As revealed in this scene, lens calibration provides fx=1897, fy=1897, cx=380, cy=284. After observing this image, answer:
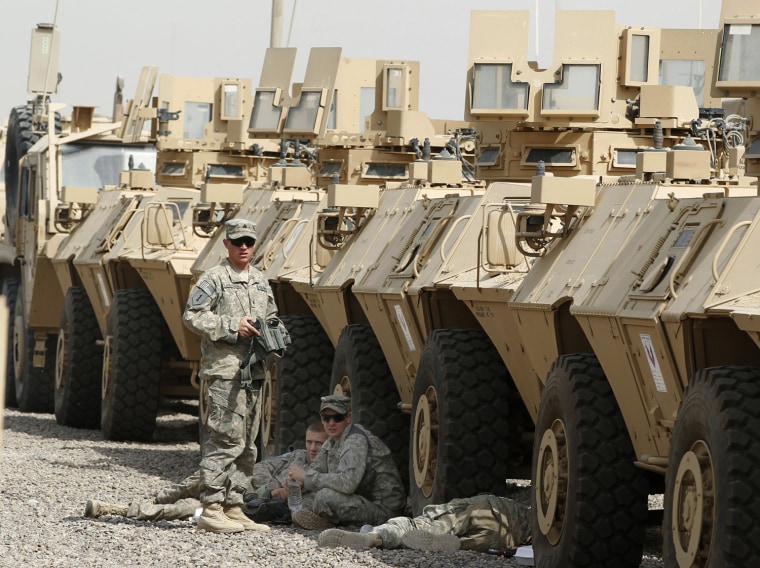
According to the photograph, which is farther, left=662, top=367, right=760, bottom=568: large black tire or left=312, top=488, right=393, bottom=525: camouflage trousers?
left=312, top=488, right=393, bottom=525: camouflage trousers

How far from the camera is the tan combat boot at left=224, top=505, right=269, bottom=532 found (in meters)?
9.20

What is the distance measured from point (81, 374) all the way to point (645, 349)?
9890mm

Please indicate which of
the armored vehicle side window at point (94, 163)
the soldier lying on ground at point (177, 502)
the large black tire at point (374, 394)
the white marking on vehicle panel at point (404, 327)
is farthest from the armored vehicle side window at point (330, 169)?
the soldier lying on ground at point (177, 502)

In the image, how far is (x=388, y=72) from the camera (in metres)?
17.9

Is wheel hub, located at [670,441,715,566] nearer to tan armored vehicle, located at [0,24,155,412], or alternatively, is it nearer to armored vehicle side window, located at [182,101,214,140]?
tan armored vehicle, located at [0,24,155,412]

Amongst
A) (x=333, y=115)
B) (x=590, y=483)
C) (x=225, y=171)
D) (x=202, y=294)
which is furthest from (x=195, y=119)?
(x=590, y=483)

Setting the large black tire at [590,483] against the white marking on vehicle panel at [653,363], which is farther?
the large black tire at [590,483]

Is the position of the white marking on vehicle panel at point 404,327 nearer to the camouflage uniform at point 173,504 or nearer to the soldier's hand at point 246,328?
the camouflage uniform at point 173,504

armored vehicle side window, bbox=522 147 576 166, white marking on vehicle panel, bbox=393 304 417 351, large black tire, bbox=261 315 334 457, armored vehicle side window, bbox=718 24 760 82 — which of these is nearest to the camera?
armored vehicle side window, bbox=718 24 760 82

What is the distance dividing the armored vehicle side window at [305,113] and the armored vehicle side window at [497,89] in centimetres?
385

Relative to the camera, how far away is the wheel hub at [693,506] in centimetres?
639

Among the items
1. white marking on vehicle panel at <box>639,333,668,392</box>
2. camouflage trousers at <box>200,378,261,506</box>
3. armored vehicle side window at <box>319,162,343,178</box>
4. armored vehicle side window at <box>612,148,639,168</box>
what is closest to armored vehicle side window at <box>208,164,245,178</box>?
armored vehicle side window at <box>319,162,343,178</box>

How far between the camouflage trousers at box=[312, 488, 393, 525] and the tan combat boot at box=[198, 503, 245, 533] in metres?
0.45

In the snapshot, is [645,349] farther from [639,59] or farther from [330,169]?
[330,169]
